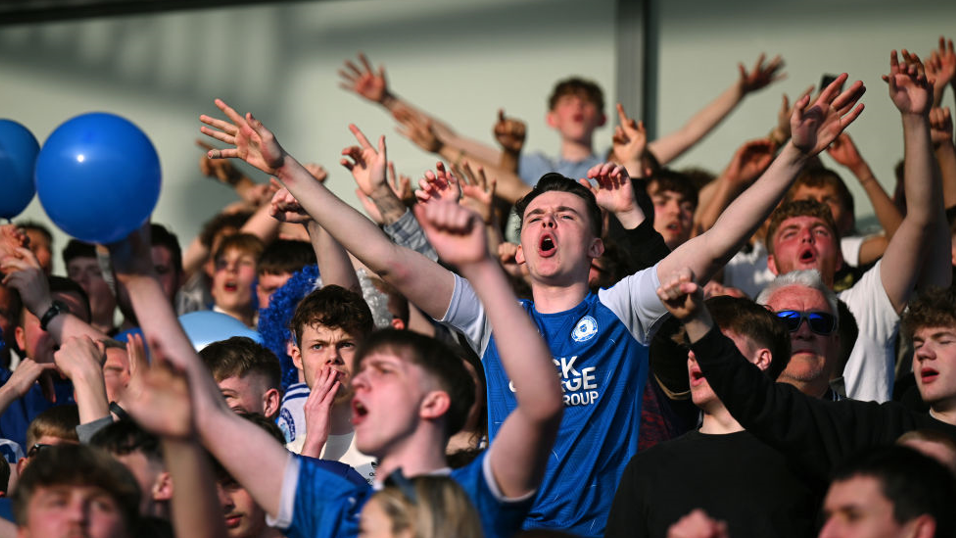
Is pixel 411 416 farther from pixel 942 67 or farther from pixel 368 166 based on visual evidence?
pixel 942 67

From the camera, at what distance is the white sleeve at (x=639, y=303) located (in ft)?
12.7

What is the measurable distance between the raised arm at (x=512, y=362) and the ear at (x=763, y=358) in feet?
4.51

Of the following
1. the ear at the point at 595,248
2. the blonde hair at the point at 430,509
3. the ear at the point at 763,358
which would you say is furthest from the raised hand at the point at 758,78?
the blonde hair at the point at 430,509

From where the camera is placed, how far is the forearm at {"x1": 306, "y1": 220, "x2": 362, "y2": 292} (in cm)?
486

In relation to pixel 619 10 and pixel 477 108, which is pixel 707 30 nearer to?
pixel 619 10

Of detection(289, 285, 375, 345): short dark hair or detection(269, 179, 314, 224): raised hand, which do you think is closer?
detection(269, 179, 314, 224): raised hand

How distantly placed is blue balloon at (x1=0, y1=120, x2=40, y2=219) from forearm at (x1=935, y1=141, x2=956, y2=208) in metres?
3.99

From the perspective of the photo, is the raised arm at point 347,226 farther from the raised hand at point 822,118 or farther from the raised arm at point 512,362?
the raised hand at point 822,118

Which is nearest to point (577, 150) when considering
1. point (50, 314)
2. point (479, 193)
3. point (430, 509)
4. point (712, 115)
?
point (712, 115)

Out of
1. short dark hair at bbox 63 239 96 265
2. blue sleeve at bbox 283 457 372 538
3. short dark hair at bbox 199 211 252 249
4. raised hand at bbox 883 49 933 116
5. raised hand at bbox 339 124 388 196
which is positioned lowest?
blue sleeve at bbox 283 457 372 538

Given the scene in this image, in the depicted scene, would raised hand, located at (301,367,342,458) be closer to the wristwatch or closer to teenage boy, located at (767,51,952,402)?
the wristwatch

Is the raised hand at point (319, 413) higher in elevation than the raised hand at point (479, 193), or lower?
lower

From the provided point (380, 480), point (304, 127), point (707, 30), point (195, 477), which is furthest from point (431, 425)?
point (304, 127)

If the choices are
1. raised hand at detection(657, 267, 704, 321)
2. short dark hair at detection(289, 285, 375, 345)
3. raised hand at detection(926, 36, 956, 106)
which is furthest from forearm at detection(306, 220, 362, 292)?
raised hand at detection(926, 36, 956, 106)
